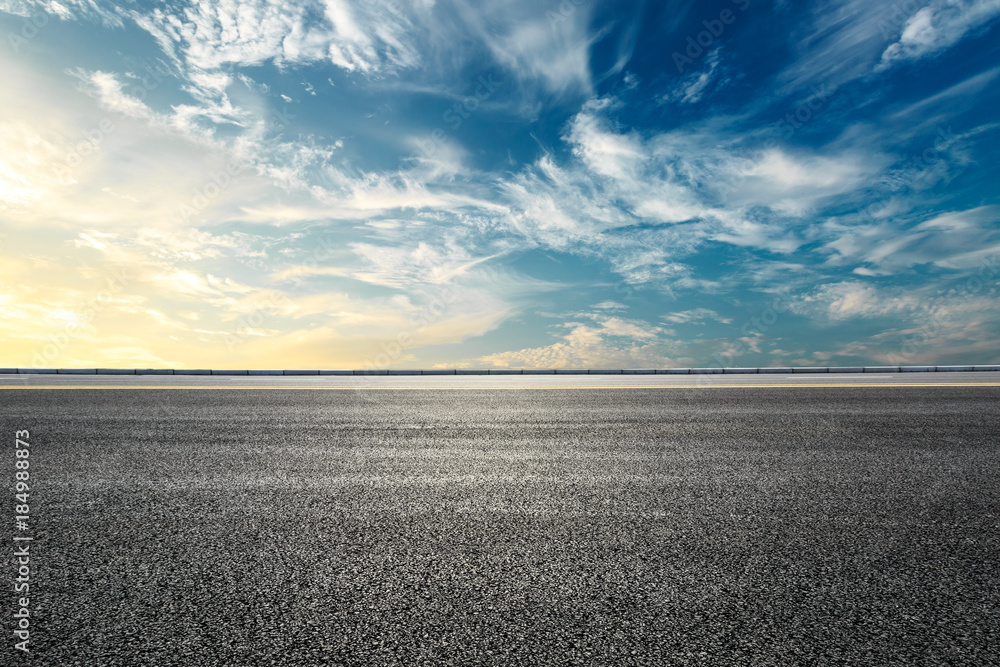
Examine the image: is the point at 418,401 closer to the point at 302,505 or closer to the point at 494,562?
the point at 302,505

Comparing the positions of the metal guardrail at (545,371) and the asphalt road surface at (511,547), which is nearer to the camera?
the asphalt road surface at (511,547)

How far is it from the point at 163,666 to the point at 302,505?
1349mm

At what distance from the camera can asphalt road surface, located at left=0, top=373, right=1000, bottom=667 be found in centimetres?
157

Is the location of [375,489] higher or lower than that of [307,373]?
lower

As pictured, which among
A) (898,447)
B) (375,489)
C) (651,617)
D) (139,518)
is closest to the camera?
(651,617)

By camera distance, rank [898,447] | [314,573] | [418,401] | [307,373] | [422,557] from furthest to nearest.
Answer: [307,373] < [418,401] < [898,447] < [422,557] < [314,573]

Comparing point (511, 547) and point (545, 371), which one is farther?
point (545, 371)

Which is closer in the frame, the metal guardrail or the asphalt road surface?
the asphalt road surface

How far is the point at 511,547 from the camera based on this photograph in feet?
7.27

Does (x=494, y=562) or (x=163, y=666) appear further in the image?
(x=494, y=562)

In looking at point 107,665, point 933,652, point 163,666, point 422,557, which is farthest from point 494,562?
point 933,652

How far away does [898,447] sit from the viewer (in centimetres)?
433

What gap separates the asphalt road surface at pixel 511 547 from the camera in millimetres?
1570

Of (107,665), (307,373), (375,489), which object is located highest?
(307,373)
